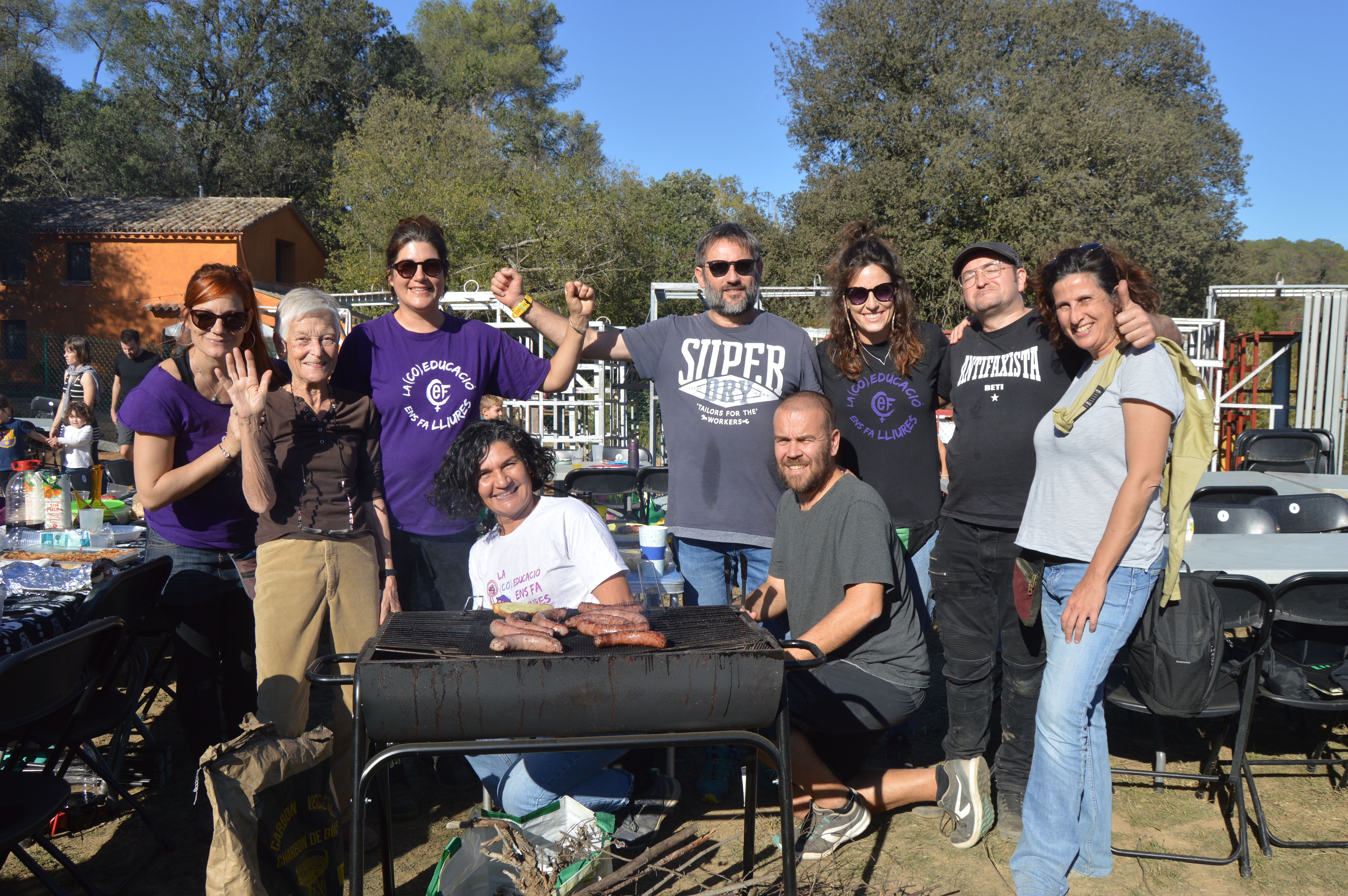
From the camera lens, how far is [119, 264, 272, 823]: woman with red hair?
2885 millimetres

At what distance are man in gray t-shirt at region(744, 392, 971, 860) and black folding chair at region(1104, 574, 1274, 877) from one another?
2.61 feet

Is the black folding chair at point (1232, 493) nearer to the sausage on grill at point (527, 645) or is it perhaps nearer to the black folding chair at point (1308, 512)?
the black folding chair at point (1308, 512)

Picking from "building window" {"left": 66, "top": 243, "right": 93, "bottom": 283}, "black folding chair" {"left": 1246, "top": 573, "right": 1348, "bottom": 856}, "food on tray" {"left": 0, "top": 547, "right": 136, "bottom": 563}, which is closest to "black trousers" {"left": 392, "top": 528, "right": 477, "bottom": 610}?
"food on tray" {"left": 0, "top": 547, "right": 136, "bottom": 563}

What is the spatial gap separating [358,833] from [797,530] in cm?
162

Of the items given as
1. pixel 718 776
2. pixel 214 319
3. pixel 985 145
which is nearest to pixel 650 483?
pixel 718 776

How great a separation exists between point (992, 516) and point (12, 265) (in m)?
33.9

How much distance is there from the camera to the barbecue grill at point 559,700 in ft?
6.52

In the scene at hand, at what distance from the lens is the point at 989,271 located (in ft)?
10.6

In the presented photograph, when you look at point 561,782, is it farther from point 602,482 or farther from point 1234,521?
point 1234,521

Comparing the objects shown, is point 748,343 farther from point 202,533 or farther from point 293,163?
point 293,163

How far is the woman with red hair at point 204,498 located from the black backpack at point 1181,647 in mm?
3025

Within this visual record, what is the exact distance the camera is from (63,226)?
27234 millimetres

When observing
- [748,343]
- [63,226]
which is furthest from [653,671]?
[63,226]

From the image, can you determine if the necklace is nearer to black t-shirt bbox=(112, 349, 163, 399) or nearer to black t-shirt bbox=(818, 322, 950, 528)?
black t-shirt bbox=(818, 322, 950, 528)
